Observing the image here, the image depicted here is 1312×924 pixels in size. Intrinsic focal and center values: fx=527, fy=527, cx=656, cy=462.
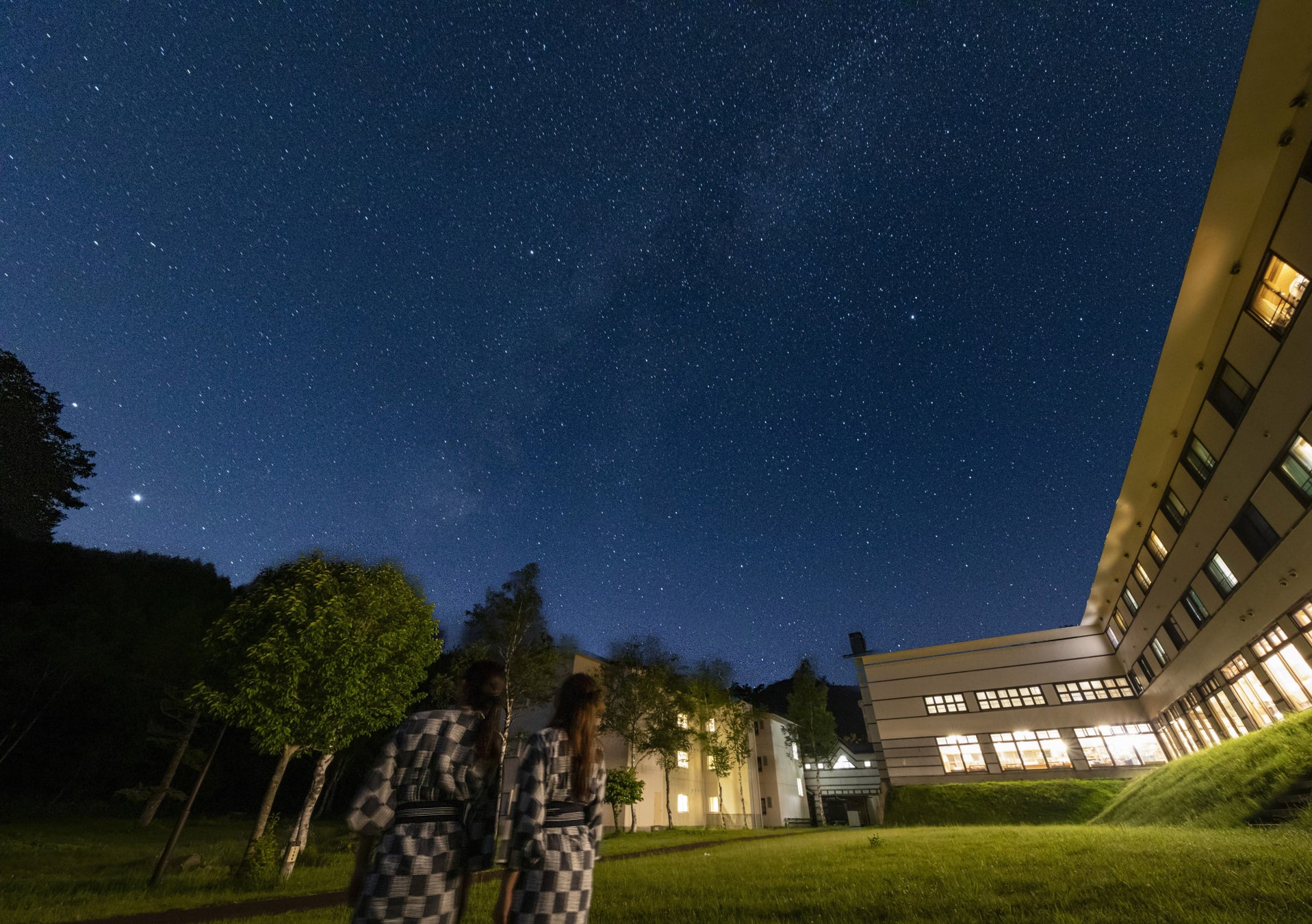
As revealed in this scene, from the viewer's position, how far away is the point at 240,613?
13062 mm

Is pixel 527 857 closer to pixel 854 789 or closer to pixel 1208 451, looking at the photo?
pixel 1208 451

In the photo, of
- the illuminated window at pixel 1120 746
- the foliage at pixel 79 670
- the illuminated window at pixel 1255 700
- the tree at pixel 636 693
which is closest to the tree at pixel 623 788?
the tree at pixel 636 693

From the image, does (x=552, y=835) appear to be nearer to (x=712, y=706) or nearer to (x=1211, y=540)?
(x=1211, y=540)

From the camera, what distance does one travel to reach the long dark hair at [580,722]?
11.1 ft

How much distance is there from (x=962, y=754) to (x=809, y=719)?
1444 cm

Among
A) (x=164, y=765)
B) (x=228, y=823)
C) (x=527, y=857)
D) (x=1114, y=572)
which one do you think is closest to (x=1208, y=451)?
(x=1114, y=572)

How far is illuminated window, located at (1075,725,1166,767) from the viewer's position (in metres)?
25.7

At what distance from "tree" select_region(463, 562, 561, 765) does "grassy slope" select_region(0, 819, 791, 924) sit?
26.1 ft

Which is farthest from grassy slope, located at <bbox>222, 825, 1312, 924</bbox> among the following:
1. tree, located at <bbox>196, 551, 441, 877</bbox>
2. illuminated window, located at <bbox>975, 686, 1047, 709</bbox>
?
illuminated window, located at <bbox>975, 686, 1047, 709</bbox>

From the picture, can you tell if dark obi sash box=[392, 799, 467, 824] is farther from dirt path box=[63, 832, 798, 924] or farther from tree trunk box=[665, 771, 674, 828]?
tree trunk box=[665, 771, 674, 828]

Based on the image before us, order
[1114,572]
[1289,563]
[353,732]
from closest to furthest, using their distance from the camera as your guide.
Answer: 1. [1289,563]
2. [353,732]
3. [1114,572]

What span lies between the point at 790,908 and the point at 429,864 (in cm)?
587

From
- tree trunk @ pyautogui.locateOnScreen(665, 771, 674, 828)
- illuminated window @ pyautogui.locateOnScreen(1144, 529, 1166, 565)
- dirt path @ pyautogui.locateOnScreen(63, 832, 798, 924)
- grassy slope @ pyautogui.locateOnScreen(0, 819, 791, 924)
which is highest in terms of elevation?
illuminated window @ pyautogui.locateOnScreen(1144, 529, 1166, 565)

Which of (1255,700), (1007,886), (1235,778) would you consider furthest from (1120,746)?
(1007,886)
